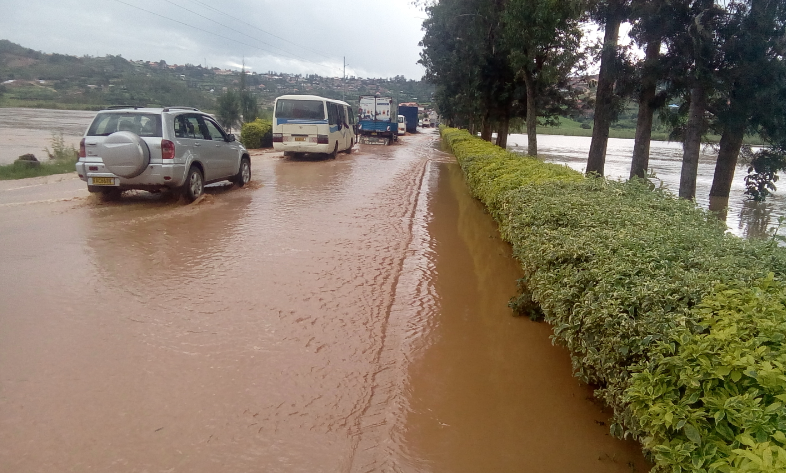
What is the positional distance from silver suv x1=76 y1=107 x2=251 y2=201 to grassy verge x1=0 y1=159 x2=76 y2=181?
5855 millimetres

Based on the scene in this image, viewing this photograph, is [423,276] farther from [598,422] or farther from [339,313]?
[598,422]

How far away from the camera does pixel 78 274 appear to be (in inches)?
233

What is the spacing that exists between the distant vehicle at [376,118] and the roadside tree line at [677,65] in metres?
13.8

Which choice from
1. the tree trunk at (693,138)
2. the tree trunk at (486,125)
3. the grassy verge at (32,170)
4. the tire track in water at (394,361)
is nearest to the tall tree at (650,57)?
the tree trunk at (693,138)

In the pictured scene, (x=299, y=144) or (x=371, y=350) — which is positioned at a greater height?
(x=299, y=144)

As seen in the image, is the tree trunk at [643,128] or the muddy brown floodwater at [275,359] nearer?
the muddy brown floodwater at [275,359]

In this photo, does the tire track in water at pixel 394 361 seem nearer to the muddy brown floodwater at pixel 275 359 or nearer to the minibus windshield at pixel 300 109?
the muddy brown floodwater at pixel 275 359

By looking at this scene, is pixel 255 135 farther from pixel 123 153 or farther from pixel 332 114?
pixel 123 153

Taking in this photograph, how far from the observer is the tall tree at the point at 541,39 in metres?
13.8

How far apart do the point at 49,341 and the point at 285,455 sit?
2528 mm

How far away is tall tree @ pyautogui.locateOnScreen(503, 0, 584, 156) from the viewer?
13.8 m

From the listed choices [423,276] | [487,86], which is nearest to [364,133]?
[487,86]

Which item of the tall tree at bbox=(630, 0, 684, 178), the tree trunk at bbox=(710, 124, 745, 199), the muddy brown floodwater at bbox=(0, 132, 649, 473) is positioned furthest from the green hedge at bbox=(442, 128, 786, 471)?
the tree trunk at bbox=(710, 124, 745, 199)

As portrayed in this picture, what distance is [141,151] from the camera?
29.4 ft
